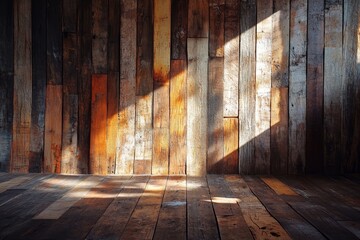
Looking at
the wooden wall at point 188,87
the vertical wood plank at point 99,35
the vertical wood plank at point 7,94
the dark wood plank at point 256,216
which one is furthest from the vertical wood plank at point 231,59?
the vertical wood plank at point 7,94

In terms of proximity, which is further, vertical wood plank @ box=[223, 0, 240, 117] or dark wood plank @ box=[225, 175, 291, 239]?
vertical wood plank @ box=[223, 0, 240, 117]

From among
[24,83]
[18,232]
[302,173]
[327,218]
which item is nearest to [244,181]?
[302,173]

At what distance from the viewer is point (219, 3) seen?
2936 millimetres

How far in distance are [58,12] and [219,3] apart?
1352mm

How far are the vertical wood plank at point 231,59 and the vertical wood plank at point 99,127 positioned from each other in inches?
40.1

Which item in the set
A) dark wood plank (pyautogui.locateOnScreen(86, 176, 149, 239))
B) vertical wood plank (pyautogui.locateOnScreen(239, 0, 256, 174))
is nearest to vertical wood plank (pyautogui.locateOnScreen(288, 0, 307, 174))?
vertical wood plank (pyautogui.locateOnScreen(239, 0, 256, 174))

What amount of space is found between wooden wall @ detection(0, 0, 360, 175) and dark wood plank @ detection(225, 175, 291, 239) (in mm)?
641

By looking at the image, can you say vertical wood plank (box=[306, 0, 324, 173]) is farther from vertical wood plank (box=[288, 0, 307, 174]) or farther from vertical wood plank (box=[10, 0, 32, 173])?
vertical wood plank (box=[10, 0, 32, 173])

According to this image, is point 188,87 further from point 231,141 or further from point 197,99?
point 231,141

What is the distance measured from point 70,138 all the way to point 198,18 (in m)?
1.47

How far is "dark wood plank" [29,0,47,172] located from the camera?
2955mm

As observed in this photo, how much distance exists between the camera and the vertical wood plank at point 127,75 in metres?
2.94

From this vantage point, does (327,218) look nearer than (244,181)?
Yes

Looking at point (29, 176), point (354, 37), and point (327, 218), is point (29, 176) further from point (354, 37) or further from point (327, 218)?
point (354, 37)
